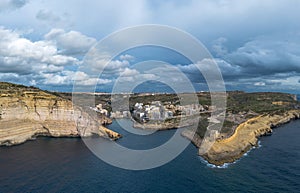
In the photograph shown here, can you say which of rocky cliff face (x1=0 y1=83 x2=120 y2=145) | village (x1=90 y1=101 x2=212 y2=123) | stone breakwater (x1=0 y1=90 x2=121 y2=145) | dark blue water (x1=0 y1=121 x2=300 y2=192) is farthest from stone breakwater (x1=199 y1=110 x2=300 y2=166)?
rocky cliff face (x1=0 y1=83 x2=120 y2=145)

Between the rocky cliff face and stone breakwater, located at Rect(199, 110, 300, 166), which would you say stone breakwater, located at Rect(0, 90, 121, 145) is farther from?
stone breakwater, located at Rect(199, 110, 300, 166)

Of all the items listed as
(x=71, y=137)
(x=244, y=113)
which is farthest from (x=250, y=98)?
(x=71, y=137)

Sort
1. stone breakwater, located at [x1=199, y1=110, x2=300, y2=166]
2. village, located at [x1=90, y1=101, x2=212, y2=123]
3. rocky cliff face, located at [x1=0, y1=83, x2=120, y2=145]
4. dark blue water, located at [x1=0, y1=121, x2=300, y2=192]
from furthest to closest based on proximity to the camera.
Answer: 1. village, located at [x1=90, y1=101, x2=212, y2=123]
2. rocky cliff face, located at [x1=0, y1=83, x2=120, y2=145]
3. stone breakwater, located at [x1=199, y1=110, x2=300, y2=166]
4. dark blue water, located at [x1=0, y1=121, x2=300, y2=192]

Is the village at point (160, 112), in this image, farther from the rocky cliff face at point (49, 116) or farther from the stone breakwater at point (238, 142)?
the rocky cliff face at point (49, 116)

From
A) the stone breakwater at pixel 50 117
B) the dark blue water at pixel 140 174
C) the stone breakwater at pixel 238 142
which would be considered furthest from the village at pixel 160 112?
the dark blue water at pixel 140 174

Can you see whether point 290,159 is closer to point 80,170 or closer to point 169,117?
point 80,170

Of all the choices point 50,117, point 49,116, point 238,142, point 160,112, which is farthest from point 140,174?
point 160,112

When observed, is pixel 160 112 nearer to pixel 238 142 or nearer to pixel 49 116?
A: pixel 49 116
